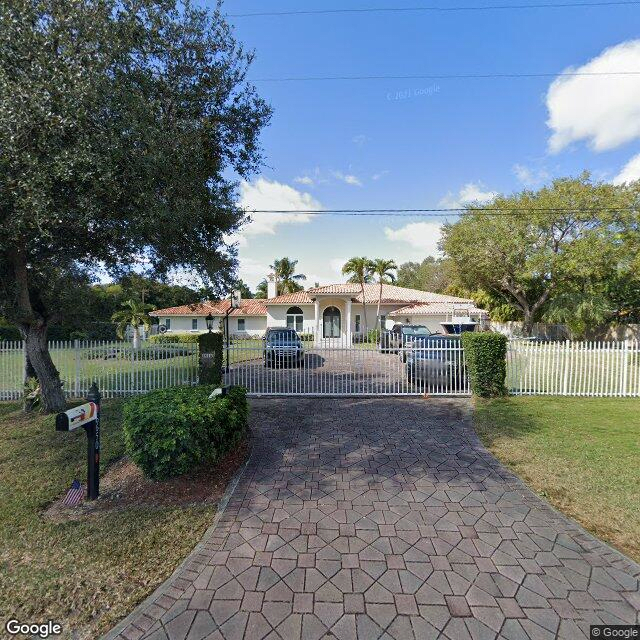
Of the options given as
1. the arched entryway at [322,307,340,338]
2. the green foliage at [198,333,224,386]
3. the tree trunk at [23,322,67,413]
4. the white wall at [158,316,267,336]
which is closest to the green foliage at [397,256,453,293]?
the arched entryway at [322,307,340,338]

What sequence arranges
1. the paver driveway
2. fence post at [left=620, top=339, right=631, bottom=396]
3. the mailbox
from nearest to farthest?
the paver driveway
the mailbox
fence post at [left=620, top=339, right=631, bottom=396]

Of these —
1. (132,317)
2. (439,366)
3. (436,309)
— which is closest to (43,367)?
(439,366)

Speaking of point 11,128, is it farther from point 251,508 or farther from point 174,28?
point 251,508

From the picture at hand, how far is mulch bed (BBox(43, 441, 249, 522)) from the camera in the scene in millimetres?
3664

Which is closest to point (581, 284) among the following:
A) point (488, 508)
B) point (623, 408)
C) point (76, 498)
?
point (623, 408)

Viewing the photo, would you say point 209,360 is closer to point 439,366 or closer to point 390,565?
point 439,366

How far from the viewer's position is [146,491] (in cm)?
396

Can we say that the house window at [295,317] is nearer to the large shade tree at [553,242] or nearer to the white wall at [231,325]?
the white wall at [231,325]

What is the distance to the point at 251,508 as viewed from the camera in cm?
364

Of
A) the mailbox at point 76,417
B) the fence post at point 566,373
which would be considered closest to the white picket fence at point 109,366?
the mailbox at point 76,417

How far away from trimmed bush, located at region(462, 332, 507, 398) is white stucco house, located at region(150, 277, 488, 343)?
51.0 ft

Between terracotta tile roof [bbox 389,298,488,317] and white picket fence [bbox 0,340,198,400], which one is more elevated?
terracotta tile roof [bbox 389,298,488,317]

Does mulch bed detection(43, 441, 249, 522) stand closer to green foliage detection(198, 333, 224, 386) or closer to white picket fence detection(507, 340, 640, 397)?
green foliage detection(198, 333, 224, 386)

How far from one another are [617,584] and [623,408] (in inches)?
264
